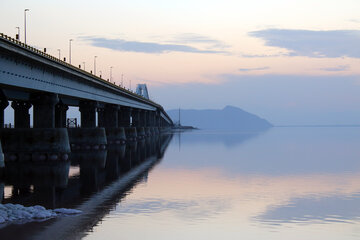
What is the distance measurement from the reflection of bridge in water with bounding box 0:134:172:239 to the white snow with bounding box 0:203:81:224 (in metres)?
0.83

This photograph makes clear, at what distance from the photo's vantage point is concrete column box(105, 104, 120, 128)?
374ft

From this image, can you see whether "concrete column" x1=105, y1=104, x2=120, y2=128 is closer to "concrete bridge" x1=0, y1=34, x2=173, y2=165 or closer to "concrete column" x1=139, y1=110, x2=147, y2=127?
"concrete bridge" x1=0, y1=34, x2=173, y2=165

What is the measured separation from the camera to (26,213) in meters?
25.4

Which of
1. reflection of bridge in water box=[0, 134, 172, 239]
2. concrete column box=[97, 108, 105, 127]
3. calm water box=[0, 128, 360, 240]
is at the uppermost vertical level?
concrete column box=[97, 108, 105, 127]

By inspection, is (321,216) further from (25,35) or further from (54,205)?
(25,35)

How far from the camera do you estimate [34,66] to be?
5734cm

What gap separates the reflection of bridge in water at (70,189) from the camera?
23.3 m

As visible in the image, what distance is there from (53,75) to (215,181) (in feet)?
94.0

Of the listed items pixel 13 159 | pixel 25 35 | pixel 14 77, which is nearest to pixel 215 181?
pixel 14 77

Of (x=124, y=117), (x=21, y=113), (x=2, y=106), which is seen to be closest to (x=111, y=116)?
(x=124, y=117)

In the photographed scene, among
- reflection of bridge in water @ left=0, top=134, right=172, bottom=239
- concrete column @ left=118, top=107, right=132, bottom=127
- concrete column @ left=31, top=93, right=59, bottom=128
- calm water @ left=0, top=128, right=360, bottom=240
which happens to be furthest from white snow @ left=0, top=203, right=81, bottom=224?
concrete column @ left=118, top=107, right=132, bottom=127

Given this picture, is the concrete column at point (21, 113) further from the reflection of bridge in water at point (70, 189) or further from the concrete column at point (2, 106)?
the reflection of bridge in water at point (70, 189)

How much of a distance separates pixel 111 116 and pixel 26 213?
89377mm

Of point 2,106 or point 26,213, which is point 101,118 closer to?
point 2,106
